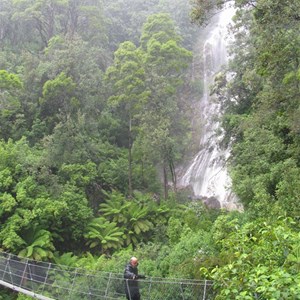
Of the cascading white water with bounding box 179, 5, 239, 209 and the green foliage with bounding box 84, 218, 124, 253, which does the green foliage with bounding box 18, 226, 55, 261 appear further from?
the cascading white water with bounding box 179, 5, 239, 209

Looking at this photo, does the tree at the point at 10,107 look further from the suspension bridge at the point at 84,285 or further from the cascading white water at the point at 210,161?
the suspension bridge at the point at 84,285

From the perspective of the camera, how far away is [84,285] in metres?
8.05

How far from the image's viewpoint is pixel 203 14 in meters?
9.88

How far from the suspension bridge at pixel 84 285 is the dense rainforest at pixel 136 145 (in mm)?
626

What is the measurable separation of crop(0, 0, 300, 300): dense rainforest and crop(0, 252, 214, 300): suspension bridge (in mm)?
626

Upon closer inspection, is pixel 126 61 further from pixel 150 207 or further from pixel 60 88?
pixel 150 207

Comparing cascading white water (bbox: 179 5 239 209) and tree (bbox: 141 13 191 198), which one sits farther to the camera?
cascading white water (bbox: 179 5 239 209)

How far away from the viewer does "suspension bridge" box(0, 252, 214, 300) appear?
6.87m

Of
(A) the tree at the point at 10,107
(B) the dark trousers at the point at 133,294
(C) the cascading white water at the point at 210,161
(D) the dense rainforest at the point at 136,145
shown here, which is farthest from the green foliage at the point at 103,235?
(B) the dark trousers at the point at 133,294

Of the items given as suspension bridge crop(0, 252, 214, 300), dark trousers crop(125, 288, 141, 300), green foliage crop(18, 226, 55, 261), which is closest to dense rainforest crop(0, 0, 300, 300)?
green foliage crop(18, 226, 55, 261)

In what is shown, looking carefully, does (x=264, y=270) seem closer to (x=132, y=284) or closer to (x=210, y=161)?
(x=132, y=284)

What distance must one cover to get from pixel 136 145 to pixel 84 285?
38.6 ft

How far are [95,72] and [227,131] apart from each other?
7.37 m

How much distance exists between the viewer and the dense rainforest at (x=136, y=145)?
9.36 meters
